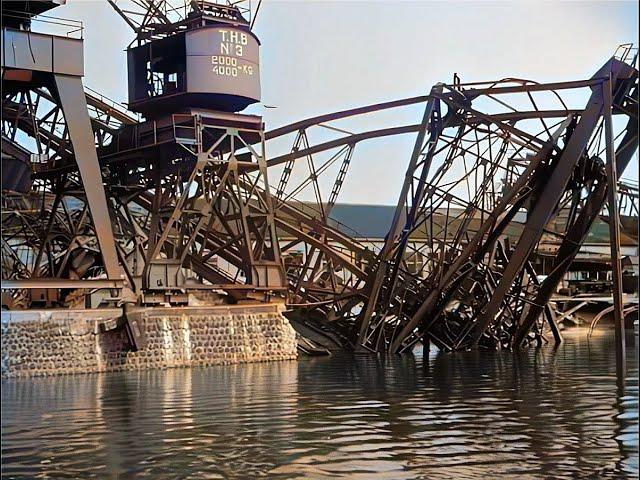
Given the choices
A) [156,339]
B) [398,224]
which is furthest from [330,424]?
[398,224]

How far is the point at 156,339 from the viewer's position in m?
17.5

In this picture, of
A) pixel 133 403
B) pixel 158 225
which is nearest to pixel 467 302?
pixel 158 225

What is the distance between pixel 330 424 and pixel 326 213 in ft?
44.0

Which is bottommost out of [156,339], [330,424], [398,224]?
[330,424]

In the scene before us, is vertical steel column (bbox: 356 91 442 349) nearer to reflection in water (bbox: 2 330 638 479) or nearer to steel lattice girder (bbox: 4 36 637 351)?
steel lattice girder (bbox: 4 36 637 351)

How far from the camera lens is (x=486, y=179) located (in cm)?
1938

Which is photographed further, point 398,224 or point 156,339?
point 398,224

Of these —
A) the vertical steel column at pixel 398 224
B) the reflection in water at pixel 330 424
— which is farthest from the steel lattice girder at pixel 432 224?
the reflection in water at pixel 330 424

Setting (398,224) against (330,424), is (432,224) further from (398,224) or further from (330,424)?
(330,424)

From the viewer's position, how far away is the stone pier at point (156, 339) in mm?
15414

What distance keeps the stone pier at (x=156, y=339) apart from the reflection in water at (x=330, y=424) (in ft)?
1.95

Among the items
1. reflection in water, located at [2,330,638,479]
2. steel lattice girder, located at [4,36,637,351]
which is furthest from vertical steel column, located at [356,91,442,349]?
reflection in water, located at [2,330,638,479]

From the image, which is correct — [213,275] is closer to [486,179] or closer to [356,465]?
[486,179]

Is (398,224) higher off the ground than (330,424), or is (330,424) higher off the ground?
(398,224)
